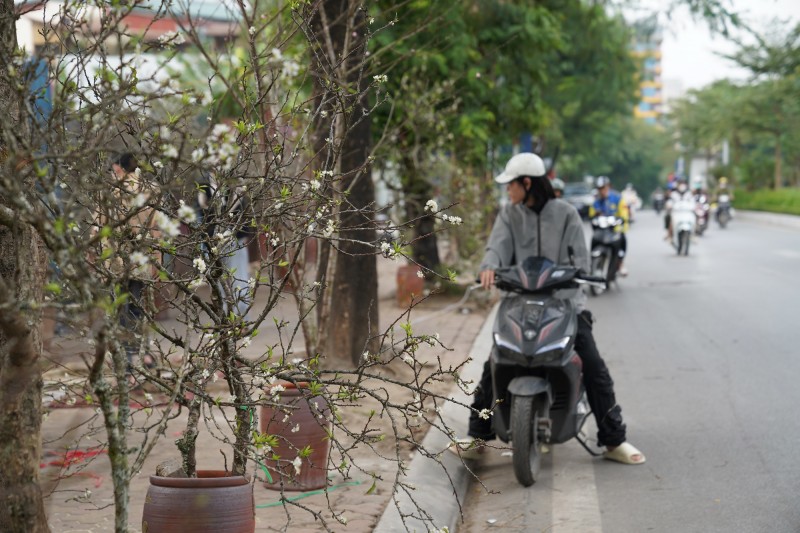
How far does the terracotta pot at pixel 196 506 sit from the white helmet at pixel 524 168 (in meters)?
3.25

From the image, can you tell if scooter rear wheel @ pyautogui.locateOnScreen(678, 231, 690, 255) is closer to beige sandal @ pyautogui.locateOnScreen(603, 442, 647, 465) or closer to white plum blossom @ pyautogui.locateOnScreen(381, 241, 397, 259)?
beige sandal @ pyautogui.locateOnScreen(603, 442, 647, 465)

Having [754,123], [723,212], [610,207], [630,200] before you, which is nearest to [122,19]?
[610,207]

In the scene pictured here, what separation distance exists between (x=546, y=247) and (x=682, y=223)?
19.8 m

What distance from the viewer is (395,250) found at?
4.47 metres

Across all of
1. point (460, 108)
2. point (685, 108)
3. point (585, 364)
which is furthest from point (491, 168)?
point (685, 108)

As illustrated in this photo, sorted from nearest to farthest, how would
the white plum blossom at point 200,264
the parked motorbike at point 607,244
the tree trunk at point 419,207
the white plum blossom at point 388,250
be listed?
the white plum blossom at point 200,264 → the white plum blossom at point 388,250 → the tree trunk at point 419,207 → the parked motorbike at point 607,244

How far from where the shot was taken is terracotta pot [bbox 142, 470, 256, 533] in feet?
13.8

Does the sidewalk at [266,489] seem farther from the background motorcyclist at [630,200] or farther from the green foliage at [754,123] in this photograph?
the green foliage at [754,123]

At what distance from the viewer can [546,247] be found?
7.18 m

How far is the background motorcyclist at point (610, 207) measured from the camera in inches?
749

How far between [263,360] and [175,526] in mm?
661

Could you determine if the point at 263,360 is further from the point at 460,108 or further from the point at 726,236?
the point at 726,236

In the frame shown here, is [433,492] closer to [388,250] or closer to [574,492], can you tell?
[574,492]

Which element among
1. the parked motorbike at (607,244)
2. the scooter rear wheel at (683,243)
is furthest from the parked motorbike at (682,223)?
the parked motorbike at (607,244)
